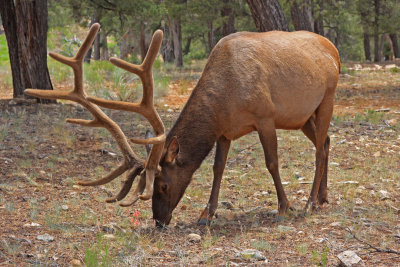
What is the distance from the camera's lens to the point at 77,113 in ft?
36.3

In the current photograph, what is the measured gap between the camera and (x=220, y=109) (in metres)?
5.55

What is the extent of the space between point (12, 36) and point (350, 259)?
31.9 ft

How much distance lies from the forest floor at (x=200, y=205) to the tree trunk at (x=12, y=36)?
1273 mm

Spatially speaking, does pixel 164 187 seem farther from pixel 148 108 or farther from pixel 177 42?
pixel 177 42

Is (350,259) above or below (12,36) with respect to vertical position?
below

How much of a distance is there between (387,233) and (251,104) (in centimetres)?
172

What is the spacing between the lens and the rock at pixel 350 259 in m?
4.09

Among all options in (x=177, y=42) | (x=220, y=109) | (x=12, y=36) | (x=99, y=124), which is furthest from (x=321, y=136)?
(x=177, y=42)

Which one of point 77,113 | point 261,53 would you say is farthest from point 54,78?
point 261,53

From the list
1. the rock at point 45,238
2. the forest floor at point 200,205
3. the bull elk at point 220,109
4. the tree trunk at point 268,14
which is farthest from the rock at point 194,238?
the tree trunk at point 268,14

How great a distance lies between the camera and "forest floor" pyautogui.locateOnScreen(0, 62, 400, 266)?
4551mm

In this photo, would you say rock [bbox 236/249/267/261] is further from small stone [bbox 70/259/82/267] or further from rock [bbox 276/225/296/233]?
small stone [bbox 70/259/82/267]

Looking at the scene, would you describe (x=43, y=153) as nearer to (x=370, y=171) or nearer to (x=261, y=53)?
(x=261, y=53)

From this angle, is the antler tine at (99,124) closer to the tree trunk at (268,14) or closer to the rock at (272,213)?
the rock at (272,213)
